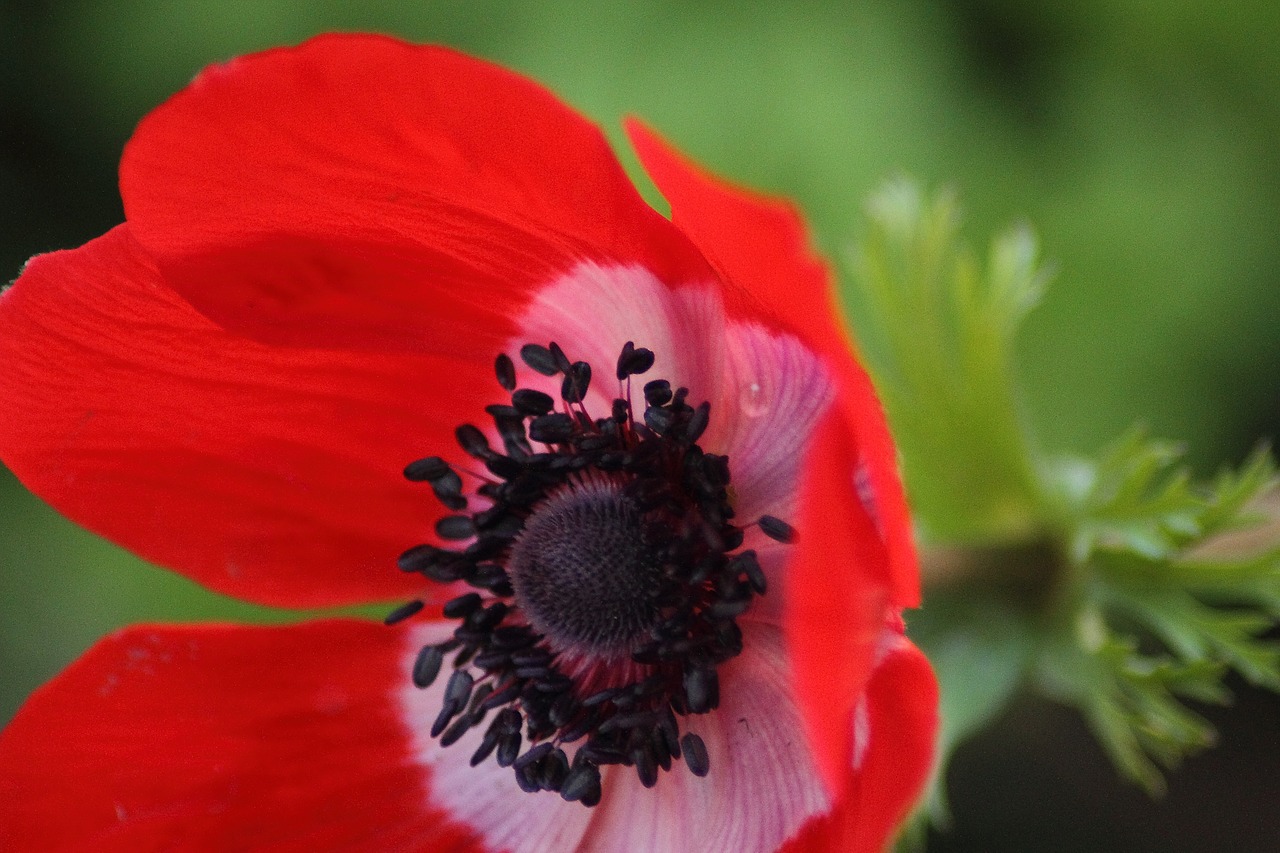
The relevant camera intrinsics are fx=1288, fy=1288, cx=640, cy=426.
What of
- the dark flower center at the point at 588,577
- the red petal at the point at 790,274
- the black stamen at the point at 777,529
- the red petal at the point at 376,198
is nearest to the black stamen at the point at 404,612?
the dark flower center at the point at 588,577

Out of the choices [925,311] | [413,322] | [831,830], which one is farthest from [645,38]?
[831,830]

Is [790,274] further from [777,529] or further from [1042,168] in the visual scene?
[1042,168]

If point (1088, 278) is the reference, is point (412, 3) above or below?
below

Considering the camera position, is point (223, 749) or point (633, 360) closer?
point (633, 360)

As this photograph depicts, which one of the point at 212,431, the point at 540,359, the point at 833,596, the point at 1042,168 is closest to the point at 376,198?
the point at 540,359

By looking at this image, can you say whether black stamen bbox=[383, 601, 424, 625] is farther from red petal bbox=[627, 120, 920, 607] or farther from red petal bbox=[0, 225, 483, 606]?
red petal bbox=[627, 120, 920, 607]

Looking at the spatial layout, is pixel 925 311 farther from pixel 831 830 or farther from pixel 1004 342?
pixel 831 830

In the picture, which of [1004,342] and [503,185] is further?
[1004,342]
